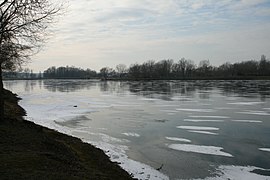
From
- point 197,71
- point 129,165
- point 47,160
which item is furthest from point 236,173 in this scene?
point 197,71

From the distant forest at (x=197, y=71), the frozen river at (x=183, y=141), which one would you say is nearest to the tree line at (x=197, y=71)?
the distant forest at (x=197, y=71)

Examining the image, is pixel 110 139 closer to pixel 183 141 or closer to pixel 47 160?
pixel 183 141

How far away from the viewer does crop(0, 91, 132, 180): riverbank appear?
6368mm

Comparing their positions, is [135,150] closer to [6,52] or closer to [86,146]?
[86,146]

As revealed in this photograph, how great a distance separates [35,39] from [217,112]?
13644 millimetres

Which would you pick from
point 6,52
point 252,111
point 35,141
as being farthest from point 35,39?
point 252,111

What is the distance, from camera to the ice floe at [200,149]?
10.7 m

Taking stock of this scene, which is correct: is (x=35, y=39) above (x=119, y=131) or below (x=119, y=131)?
above

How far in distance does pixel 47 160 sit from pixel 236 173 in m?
5.38

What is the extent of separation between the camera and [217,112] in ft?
68.2

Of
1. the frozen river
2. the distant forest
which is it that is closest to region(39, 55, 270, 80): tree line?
the distant forest

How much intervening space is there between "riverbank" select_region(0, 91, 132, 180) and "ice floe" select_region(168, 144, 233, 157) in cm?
303

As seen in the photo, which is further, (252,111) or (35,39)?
(252,111)

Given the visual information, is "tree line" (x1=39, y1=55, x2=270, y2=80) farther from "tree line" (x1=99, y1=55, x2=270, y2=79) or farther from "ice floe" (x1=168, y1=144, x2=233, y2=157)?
"ice floe" (x1=168, y1=144, x2=233, y2=157)
